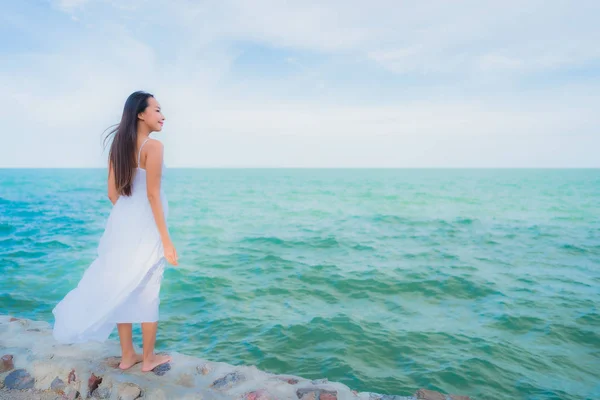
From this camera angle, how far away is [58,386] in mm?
3455

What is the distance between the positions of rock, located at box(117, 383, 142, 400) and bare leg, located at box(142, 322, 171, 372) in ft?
1.05

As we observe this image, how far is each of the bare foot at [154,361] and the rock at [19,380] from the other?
1.02 meters

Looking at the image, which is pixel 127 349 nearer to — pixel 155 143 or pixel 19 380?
pixel 19 380

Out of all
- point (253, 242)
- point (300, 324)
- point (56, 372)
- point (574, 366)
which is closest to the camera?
point (56, 372)

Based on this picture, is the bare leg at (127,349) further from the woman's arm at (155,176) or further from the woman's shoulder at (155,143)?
the woman's shoulder at (155,143)

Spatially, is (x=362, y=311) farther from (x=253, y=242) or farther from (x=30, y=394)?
(x=253, y=242)

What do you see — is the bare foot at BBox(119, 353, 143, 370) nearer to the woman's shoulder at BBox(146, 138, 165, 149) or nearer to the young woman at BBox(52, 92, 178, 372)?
the young woman at BBox(52, 92, 178, 372)

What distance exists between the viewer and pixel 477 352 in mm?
5664

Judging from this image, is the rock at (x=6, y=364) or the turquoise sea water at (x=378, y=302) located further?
the turquoise sea water at (x=378, y=302)

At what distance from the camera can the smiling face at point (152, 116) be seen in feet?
10.3

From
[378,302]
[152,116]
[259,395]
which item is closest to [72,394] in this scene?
[259,395]

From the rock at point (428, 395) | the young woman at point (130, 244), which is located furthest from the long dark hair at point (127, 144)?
the rock at point (428, 395)

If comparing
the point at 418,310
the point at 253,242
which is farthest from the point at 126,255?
the point at 253,242

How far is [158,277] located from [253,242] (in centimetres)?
1063
